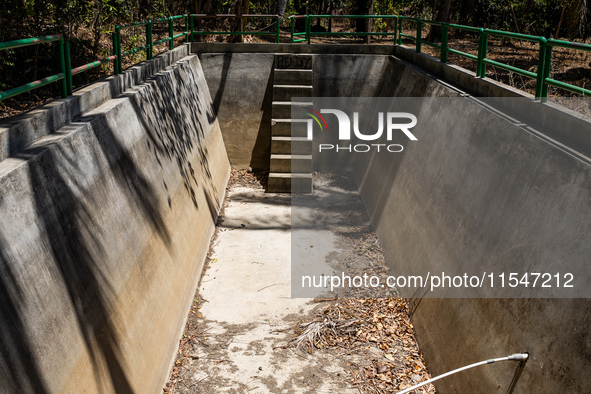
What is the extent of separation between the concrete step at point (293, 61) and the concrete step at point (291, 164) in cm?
264

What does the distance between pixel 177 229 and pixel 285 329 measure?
198 centimetres

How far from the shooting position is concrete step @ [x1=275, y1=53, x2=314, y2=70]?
45.5 feet

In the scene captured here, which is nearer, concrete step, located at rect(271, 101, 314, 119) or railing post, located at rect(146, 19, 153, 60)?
railing post, located at rect(146, 19, 153, 60)

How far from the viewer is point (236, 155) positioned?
14.2m

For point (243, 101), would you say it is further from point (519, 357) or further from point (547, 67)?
point (519, 357)

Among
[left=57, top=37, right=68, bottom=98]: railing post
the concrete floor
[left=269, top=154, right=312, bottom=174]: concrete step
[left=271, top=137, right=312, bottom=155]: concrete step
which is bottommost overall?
the concrete floor

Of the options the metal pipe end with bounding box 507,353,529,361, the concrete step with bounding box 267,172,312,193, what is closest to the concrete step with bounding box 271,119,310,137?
the concrete step with bounding box 267,172,312,193

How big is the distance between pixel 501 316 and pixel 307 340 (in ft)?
8.93

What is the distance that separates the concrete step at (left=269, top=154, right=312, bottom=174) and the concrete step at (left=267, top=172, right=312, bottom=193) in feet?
0.60

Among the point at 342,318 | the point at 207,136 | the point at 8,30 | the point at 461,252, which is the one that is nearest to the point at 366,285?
the point at 342,318

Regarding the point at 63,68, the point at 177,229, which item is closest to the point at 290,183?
the point at 177,229

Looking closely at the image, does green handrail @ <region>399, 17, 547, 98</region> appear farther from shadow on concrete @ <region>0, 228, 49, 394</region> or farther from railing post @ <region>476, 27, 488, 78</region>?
shadow on concrete @ <region>0, 228, 49, 394</region>

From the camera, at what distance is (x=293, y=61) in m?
13.9

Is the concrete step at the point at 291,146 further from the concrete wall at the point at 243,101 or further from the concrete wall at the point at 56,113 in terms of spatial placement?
the concrete wall at the point at 56,113
